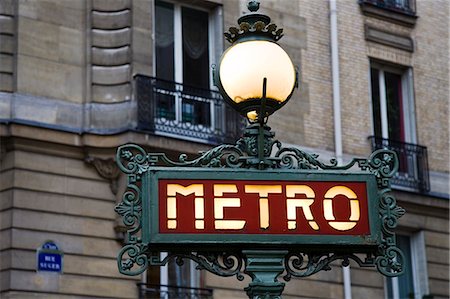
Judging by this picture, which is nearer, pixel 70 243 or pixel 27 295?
pixel 27 295

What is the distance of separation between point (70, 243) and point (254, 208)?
38.5 feet

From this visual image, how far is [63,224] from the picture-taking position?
1706cm

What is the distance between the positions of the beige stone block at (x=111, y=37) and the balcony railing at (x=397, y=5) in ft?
18.5

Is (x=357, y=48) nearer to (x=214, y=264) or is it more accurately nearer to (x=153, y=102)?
(x=153, y=102)

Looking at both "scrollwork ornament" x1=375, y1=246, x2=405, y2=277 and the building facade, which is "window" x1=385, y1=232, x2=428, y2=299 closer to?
the building facade

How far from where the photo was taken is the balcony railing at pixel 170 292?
17.6 meters

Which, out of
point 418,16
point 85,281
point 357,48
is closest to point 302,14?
point 357,48

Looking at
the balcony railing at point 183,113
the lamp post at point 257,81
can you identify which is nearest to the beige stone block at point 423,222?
the balcony railing at point 183,113

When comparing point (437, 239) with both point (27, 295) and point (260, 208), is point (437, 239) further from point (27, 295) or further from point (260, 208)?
point (260, 208)

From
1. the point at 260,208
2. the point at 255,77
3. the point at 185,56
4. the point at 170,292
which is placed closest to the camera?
the point at 260,208

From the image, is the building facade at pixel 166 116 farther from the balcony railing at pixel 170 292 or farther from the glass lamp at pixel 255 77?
the glass lamp at pixel 255 77

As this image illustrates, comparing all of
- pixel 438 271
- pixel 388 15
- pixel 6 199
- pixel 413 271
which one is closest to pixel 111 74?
pixel 6 199

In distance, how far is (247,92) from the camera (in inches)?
231

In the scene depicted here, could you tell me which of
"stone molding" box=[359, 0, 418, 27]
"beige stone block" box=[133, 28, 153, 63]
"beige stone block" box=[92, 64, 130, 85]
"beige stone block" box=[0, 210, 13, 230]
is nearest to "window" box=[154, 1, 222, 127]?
"beige stone block" box=[133, 28, 153, 63]
